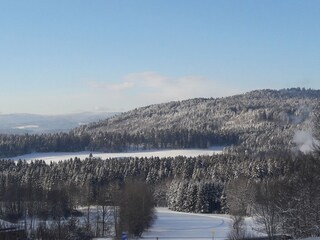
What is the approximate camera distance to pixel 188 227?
74500mm

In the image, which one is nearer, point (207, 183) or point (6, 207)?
point (6, 207)

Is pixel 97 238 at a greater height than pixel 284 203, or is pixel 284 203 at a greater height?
pixel 284 203

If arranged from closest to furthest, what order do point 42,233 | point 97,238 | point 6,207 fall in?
point 42,233 < point 97,238 < point 6,207

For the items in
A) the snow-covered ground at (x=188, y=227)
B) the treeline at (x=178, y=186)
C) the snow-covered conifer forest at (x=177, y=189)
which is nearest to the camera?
the snow-covered conifer forest at (x=177, y=189)

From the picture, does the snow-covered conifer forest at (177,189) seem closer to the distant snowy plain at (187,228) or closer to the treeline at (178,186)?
the treeline at (178,186)

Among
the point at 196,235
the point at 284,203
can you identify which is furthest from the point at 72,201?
the point at 284,203

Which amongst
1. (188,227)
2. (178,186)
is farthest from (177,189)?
(188,227)

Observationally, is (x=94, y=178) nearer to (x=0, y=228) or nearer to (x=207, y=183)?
(x=207, y=183)

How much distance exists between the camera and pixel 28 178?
10788 centimetres

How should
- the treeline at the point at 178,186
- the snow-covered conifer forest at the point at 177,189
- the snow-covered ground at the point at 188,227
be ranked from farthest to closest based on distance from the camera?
the snow-covered ground at the point at 188,227 → the treeline at the point at 178,186 → the snow-covered conifer forest at the point at 177,189

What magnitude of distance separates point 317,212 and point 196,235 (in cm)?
2602

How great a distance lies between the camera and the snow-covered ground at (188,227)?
6506cm

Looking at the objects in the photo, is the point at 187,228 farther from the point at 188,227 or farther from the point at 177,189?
the point at 177,189

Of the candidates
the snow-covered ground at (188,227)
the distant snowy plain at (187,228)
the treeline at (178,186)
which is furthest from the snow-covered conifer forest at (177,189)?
the distant snowy plain at (187,228)
